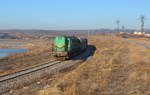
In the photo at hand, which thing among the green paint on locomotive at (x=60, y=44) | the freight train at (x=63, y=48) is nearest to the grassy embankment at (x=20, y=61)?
the freight train at (x=63, y=48)

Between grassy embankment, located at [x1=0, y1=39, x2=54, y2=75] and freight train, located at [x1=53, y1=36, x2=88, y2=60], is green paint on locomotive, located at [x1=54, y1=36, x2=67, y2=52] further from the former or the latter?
grassy embankment, located at [x1=0, y1=39, x2=54, y2=75]

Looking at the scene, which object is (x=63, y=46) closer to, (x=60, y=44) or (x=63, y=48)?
(x=63, y=48)

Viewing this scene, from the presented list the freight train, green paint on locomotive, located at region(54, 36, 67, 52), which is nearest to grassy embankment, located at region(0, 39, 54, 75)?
the freight train

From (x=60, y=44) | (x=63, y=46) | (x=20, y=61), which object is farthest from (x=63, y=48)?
(x=20, y=61)

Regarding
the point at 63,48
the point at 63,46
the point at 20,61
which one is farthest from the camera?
the point at 20,61

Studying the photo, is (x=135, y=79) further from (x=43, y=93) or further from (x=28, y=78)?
(x=28, y=78)

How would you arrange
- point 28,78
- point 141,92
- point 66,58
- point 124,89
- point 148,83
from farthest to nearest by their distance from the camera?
point 66,58 → point 28,78 → point 148,83 → point 124,89 → point 141,92

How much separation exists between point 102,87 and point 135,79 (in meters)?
3.67

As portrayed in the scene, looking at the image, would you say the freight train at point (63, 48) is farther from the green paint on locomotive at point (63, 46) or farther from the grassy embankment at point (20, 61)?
the grassy embankment at point (20, 61)

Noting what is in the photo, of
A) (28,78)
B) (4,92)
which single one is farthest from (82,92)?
(28,78)

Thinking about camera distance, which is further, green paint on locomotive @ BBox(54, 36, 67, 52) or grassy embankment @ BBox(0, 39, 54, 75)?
green paint on locomotive @ BBox(54, 36, 67, 52)

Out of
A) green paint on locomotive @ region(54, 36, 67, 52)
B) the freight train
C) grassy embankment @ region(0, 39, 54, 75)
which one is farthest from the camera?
green paint on locomotive @ region(54, 36, 67, 52)

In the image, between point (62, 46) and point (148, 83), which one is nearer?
point (148, 83)

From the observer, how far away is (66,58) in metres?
35.4
